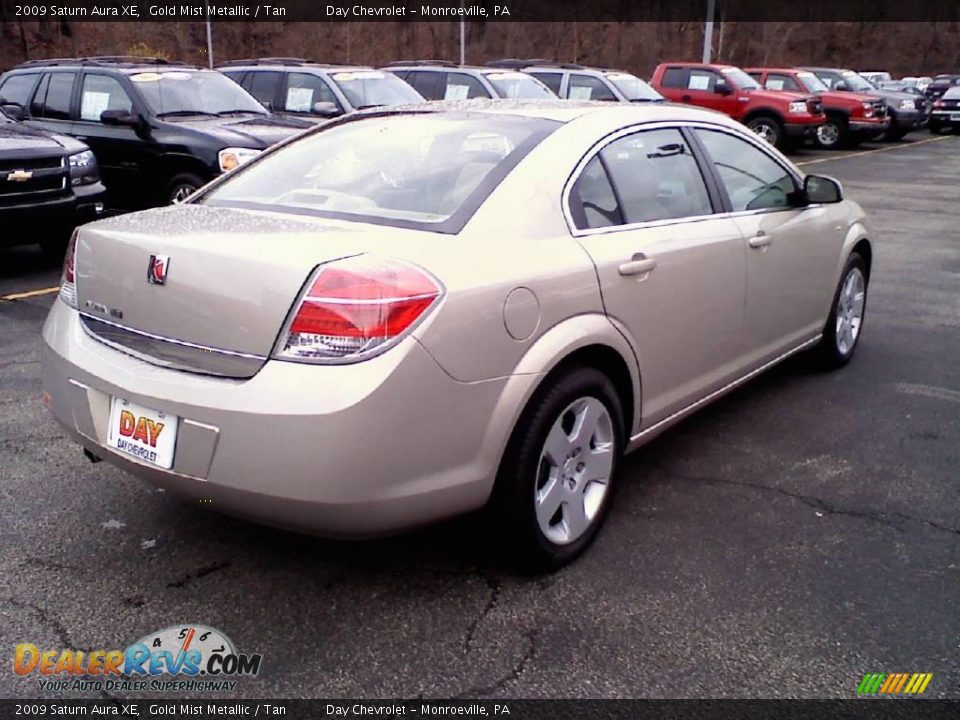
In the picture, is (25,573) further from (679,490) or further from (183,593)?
(679,490)

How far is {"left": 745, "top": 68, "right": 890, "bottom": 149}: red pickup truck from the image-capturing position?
2223cm

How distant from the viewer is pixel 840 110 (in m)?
22.4

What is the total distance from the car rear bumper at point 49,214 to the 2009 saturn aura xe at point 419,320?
4423 mm

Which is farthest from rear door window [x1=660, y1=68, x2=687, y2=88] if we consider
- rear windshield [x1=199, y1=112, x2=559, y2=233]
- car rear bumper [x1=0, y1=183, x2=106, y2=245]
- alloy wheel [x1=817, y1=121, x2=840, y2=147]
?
rear windshield [x1=199, y1=112, x2=559, y2=233]

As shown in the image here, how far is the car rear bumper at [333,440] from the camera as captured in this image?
2588 millimetres

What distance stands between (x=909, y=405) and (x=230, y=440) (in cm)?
375

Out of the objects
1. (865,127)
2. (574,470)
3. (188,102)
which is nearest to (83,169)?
(188,102)

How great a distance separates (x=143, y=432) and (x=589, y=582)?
1505mm

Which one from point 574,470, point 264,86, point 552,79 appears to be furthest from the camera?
point 552,79

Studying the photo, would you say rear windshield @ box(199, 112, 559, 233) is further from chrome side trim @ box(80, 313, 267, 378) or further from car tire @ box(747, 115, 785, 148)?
car tire @ box(747, 115, 785, 148)

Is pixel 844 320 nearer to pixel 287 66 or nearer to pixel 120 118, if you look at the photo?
pixel 120 118
